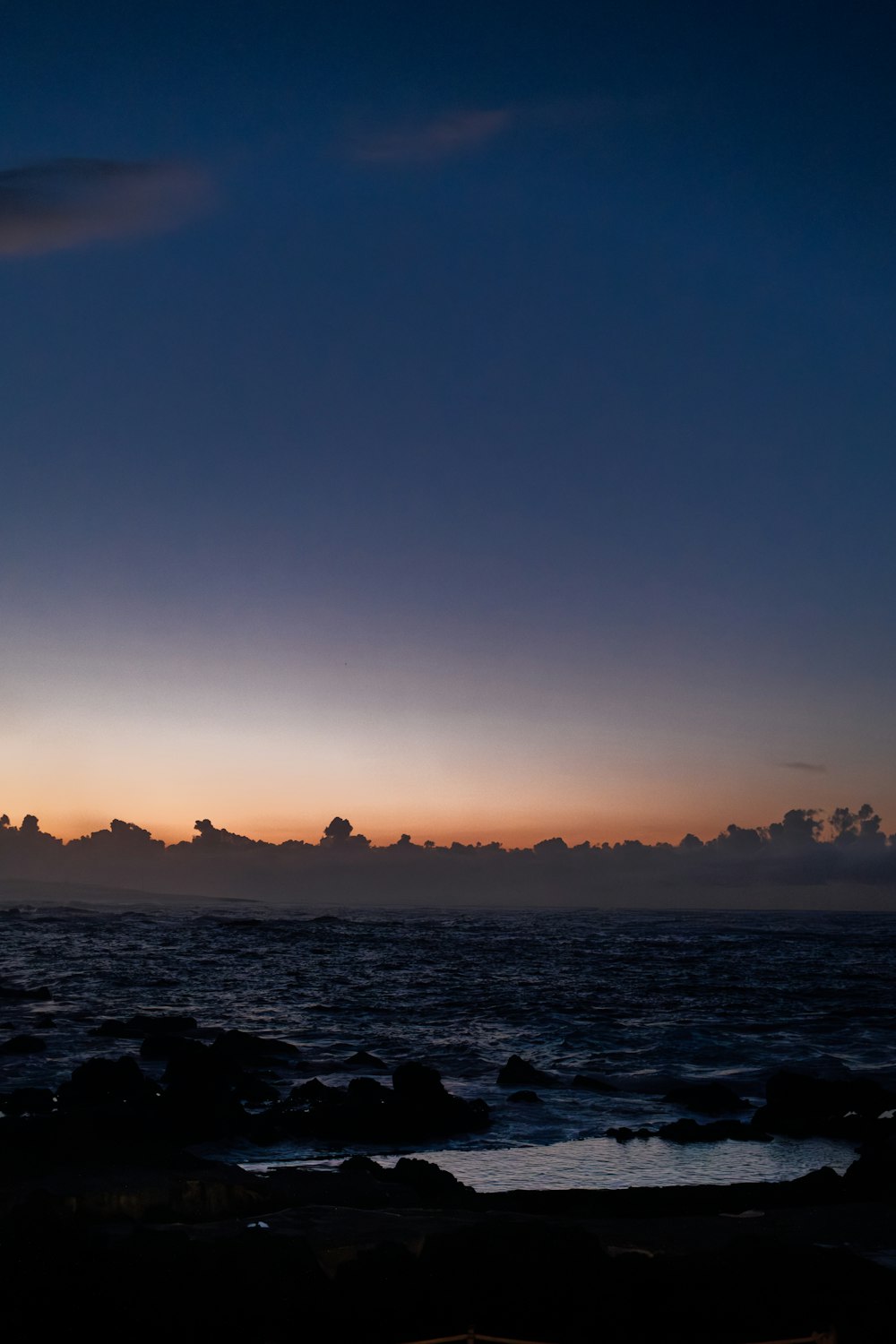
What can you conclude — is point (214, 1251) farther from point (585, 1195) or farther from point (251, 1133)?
point (251, 1133)

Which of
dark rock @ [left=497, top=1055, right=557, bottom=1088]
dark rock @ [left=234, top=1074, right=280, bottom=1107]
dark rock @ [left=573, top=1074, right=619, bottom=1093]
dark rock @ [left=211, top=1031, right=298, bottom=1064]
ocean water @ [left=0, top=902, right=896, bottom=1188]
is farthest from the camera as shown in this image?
dark rock @ [left=211, top=1031, right=298, bottom=1064]

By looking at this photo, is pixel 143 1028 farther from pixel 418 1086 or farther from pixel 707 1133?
pixel 707 1133

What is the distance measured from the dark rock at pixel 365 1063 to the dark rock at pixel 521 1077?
288cm

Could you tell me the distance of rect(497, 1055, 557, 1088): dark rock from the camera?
19.0 meters

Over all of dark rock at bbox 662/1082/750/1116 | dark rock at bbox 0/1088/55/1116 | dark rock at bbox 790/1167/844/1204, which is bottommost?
dark rock at bbox 662/1082/750/1116

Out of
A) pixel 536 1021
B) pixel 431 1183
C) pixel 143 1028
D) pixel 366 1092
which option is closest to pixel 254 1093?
pixel 366 1092

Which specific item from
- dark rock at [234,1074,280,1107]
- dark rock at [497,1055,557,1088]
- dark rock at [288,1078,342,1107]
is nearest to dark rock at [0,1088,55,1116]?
dark rock at [234,1074,280,1107]

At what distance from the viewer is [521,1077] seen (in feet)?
62.6

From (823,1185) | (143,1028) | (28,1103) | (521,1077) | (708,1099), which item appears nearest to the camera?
(823,1185)

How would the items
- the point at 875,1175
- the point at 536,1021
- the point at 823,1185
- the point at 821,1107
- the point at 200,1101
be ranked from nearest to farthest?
1. the point at 823,1185
2. the point at 875,1175
3. the point at 200,1101
4. the point at 821,1107
5. the point at 536,1021

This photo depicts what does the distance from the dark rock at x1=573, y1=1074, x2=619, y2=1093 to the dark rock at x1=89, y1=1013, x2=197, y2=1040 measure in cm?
1084

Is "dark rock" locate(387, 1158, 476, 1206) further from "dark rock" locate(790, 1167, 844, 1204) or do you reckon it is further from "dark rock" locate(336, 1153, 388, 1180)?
"dark rock" locate(790, 1167, 844, 1204)

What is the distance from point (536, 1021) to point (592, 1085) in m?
11.0

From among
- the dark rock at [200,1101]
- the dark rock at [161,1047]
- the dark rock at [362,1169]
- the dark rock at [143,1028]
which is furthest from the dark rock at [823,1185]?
the dark rock at [143,1028]
